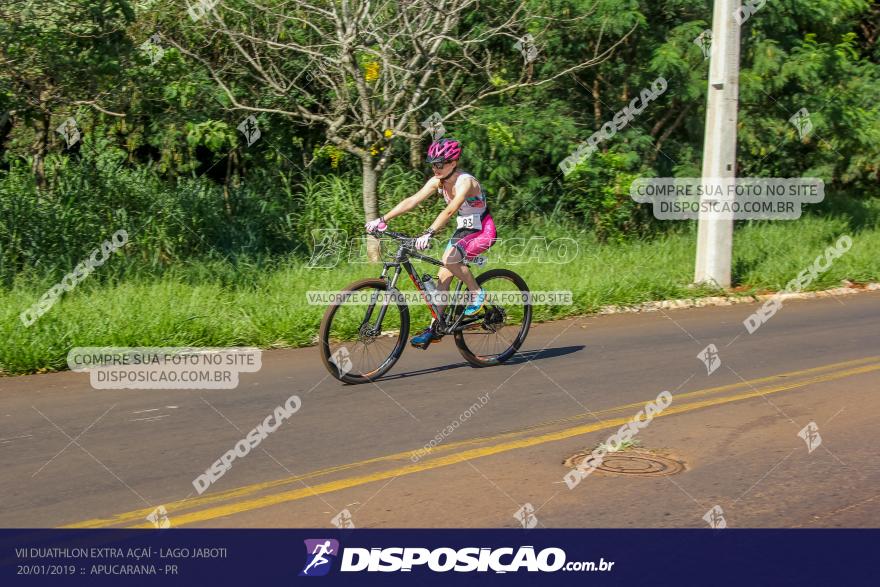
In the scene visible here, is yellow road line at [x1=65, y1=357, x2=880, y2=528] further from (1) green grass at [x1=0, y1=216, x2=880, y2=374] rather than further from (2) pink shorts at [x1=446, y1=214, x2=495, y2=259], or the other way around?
(1) green grass at [x1=0, y1=216, x2=880, y2=374]

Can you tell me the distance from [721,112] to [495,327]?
223 inches

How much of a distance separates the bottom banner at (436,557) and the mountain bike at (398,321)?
3420 millimetres

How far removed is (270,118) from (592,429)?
32.0 ft

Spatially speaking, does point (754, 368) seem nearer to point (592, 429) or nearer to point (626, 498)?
point (592, 429)

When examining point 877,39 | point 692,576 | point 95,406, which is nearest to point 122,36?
point 95,406

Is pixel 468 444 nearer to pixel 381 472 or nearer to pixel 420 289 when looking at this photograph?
pixel 381 472

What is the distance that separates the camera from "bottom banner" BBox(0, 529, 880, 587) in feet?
16.4

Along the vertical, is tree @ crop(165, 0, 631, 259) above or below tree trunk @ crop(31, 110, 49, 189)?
above

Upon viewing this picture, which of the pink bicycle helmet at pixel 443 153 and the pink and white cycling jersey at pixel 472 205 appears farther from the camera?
the pink and white cycling jersey at pixel 472 205

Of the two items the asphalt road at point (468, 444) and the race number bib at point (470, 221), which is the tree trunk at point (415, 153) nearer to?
the asphalt road at point (468, 444)

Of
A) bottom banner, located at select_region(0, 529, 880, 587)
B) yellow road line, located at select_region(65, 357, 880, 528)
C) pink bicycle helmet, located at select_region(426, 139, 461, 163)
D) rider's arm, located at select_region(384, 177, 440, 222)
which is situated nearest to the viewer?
bottom banner, located at select_region(0, 529, 880, 587)

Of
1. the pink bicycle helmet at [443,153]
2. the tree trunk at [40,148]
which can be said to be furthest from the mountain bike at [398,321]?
the tree trunk at [40,148]

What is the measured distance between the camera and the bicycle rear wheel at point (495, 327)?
968 cm

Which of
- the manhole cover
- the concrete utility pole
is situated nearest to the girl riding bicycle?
the manhole cover
